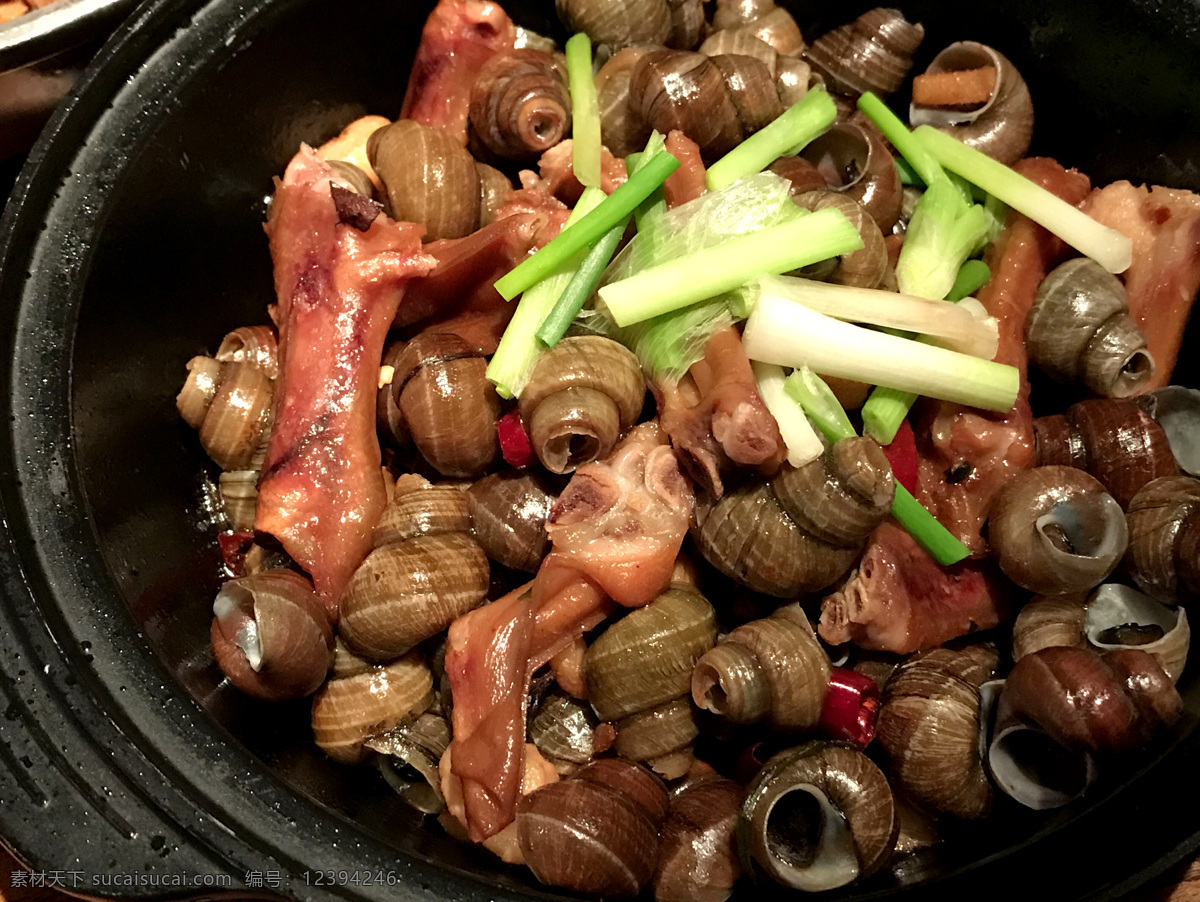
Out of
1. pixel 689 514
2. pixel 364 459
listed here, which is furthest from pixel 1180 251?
pixel 364 459

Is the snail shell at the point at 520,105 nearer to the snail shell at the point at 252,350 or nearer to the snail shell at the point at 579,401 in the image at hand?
the snail shell at the point at 579,401

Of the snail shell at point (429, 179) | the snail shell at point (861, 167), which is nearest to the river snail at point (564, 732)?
the snail shell at point (429, 179)

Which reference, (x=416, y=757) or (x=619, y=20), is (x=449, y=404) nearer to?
(x=416, y=757)

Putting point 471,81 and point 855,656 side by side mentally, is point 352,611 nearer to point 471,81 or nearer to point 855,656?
point 855,656

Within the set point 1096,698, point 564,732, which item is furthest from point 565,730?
point 1096,698

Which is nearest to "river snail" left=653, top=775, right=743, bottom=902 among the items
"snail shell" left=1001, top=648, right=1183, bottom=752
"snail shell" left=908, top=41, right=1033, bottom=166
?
"snail shell" left=1001, top=648, right=1183, bottom=752

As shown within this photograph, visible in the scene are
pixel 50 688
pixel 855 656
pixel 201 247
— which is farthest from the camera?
pixel 201 247
